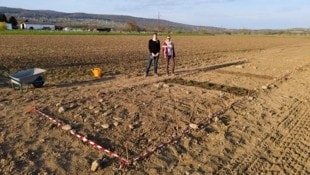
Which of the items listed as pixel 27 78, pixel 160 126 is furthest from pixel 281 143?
pixel 27 78

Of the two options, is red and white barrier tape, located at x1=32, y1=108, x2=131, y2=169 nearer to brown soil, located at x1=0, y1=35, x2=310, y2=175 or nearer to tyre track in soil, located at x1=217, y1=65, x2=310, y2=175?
brown soil, located at x1=0, y1=35, x2=310, y2=175

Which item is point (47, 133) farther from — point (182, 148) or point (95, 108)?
point (182, 148)

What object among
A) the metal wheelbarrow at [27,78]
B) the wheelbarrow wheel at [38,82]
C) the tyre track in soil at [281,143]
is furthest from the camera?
the wheelbarrow wheel at [38,82]

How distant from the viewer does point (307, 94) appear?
1415 cm

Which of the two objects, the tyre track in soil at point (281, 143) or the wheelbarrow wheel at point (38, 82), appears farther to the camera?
the wheelbarrow wheel at point (38, 82)

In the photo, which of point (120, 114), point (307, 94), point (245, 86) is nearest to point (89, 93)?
point (120, 114)

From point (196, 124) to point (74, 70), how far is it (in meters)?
10.1

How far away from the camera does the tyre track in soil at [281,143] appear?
296 inches

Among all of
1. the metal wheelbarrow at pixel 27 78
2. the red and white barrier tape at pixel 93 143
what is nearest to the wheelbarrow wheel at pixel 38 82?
the metal wheelbarrow at pixel 27 78

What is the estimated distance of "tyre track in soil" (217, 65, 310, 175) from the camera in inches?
296

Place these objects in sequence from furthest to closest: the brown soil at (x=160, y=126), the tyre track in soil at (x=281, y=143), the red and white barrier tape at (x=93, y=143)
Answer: the tyre track in soil at (x=281, y=143), the brown soil at (x=160, y=126), the red and white barrier tape at (x=93, y=143)

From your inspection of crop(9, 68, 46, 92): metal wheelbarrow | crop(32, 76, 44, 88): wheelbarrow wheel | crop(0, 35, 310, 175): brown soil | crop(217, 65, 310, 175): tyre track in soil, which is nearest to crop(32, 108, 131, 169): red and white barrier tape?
crop(0, 35, 310, 175): brown soil

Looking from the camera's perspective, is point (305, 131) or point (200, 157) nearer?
point (200, 157)

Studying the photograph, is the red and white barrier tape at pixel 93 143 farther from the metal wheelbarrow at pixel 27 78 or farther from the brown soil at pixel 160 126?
the metal wheelbarrow at pixel 27 78
